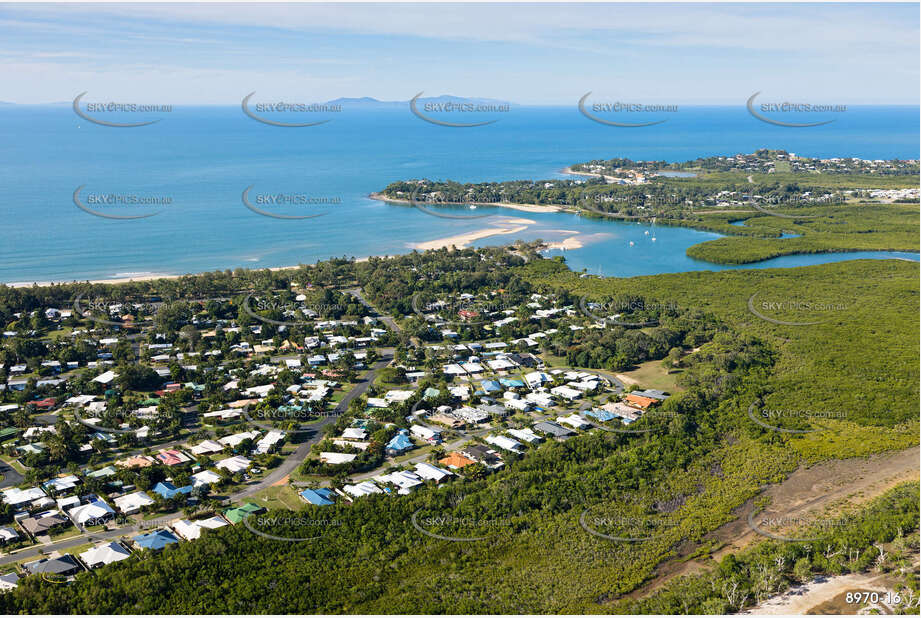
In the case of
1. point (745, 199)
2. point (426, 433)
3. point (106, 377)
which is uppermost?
point (745, 199)

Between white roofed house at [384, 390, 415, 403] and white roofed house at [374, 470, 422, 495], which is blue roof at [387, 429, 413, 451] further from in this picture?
white roofed house at [384, 390, 415, 403]

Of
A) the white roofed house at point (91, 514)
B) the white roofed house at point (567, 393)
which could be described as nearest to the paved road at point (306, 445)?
the white roofed house at point (91, 514)

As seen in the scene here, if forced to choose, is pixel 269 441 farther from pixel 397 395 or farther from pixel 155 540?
pixel 155 540

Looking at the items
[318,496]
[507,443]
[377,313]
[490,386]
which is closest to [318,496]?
[318,496]

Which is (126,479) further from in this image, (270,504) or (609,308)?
(609,308)

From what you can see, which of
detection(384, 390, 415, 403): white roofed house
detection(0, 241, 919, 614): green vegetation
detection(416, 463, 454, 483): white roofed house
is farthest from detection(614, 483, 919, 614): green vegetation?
detection(384, 390, 415, 403): white roofed house

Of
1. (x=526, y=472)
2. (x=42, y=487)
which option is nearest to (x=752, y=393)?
(x=526, y=472)
